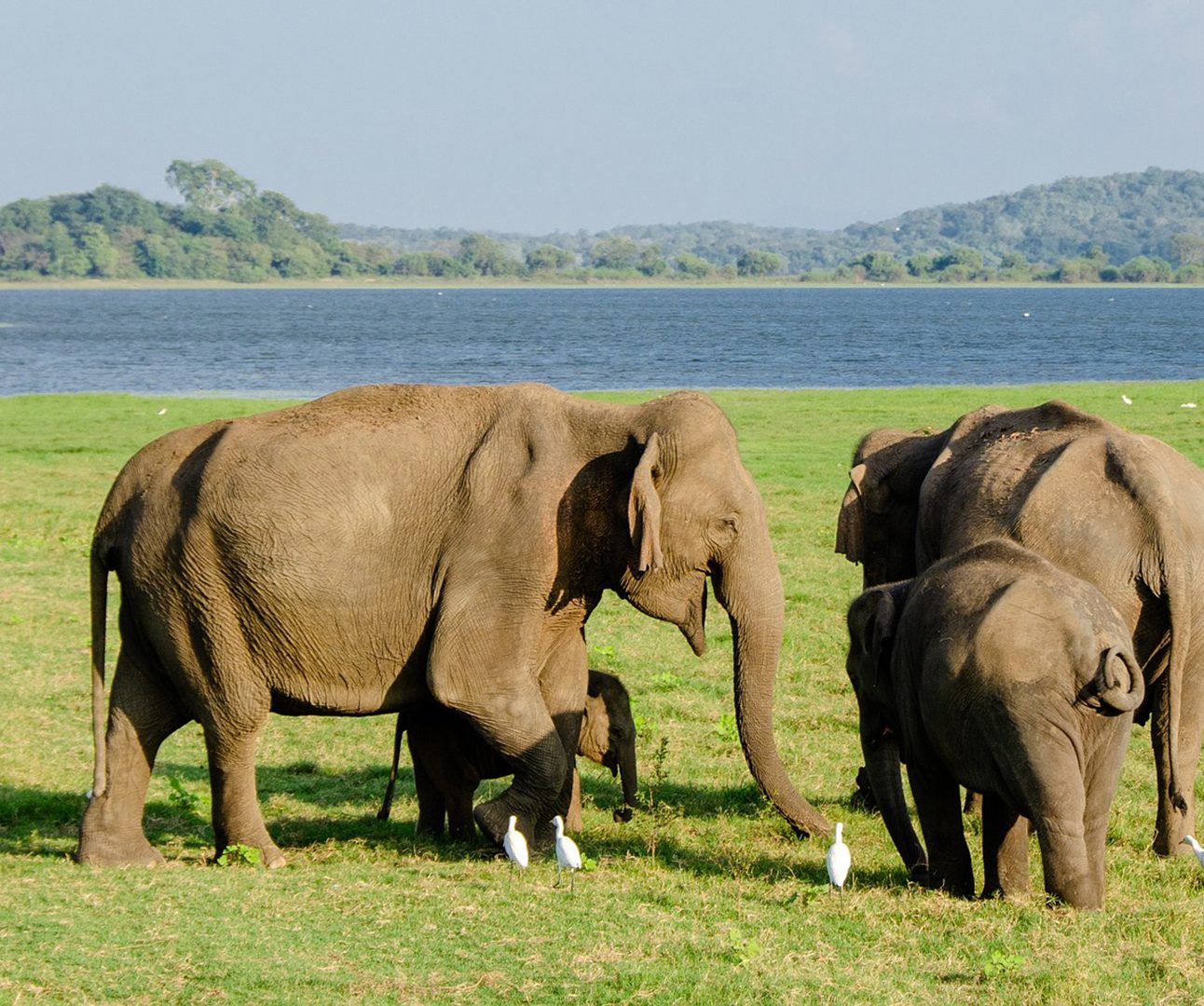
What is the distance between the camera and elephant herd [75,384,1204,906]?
7883 millimetres

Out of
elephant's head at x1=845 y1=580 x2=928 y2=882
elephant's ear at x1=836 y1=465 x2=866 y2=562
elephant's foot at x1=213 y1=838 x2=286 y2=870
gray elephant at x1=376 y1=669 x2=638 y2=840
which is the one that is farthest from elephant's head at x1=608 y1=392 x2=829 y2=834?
elephant's foot at x1=213 y1=838 x2=286 y2=870

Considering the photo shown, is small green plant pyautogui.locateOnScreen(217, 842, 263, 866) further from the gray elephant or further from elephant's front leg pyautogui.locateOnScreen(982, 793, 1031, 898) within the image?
elephant's front leg pyautogui.locateOnScreen(982, 793, 1031, 898)

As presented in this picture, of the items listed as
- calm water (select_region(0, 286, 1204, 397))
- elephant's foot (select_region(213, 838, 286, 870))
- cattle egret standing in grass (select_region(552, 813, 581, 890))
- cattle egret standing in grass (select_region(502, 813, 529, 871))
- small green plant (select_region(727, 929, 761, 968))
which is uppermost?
cattle egret standing in grass (select_region(552, 813, 581, 890))

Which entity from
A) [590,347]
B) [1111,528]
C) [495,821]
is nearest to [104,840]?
[495,821]

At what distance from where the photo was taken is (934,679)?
7047 millimetres

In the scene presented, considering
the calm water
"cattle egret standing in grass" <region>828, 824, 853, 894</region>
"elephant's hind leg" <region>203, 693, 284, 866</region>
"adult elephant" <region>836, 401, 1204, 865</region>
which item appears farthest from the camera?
the calm water

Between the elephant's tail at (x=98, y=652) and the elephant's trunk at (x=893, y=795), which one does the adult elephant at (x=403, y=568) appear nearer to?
the elephant's tail at (x=98, y=652)

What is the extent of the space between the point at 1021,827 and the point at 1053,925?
2.02 feet

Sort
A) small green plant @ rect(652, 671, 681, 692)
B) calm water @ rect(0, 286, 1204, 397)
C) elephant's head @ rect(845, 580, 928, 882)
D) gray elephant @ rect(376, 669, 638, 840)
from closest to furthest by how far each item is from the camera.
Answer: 1. elephant's head @ rect(845, 580, 928, 882)
2. gray elephant @ rect(376, 669, 638, 840)
3. small green plant @ rect(652, 671, 681, 692)
4. calm water @ rect(0, 286, 1204, 397)

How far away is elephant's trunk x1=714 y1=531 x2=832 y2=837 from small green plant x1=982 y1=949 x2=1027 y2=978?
2092 mm

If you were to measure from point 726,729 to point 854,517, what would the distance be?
191 cm

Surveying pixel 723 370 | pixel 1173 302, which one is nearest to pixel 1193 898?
pixel 723 370

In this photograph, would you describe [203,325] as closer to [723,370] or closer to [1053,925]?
[723,370]

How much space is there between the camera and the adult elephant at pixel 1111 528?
7840 millimetres
